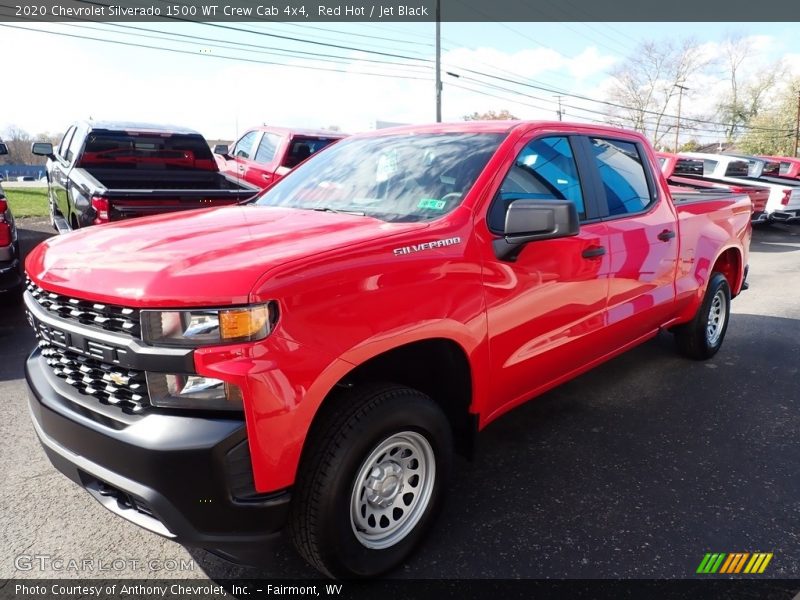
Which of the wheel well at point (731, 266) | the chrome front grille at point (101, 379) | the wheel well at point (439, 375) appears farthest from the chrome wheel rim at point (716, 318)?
the chrome front grille at point (101, 379)

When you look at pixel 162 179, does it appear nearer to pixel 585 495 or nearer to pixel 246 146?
pixel 246 146

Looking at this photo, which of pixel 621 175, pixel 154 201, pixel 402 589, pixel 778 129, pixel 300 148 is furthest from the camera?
pixel 778 129

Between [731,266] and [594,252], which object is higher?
A: [594,252]

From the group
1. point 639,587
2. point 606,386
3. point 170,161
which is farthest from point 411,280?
point 170,161

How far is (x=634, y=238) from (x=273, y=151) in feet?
25.1

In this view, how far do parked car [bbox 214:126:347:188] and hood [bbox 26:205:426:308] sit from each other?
273 inches

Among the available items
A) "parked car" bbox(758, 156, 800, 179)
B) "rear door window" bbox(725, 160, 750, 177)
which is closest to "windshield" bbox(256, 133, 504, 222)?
"rear door window" bbox(725, 160, 750, 177)

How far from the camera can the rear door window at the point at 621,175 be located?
3.68 metres

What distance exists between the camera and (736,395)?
4457 mm

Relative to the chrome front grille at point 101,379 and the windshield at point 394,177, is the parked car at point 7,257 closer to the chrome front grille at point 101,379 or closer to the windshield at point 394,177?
the windshield at point 394,177

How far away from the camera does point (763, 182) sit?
50.3ft

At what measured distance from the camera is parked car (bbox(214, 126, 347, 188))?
9812mm

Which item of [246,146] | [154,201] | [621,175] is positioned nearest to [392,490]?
[621,175]

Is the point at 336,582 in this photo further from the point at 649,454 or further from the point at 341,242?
the point at 649,454
